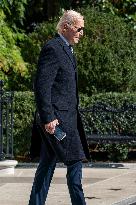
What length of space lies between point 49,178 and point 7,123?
5.87 metres

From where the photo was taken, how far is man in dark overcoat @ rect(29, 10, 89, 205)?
6930 millimetres

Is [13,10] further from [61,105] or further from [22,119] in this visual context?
[61,105]

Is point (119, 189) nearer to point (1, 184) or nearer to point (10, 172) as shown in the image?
point (1, 184)

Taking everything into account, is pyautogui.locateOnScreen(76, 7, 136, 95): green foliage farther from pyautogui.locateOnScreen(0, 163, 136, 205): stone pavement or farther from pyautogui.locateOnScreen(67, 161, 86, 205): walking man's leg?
pyautogui.locateOnScreen(67, 161, 86, 205): walking man's leg

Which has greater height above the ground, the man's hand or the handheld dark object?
the man's hand

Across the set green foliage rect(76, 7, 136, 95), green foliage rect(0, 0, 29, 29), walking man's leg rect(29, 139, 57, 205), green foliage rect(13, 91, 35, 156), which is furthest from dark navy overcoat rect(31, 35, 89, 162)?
green foliage rect(0, 0, 29, 29)

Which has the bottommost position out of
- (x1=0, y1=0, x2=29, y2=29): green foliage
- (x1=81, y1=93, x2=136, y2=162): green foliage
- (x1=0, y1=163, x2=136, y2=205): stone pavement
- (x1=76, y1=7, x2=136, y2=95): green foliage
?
(x1=0, y1=163, x2=136, y2=205): stone pavement

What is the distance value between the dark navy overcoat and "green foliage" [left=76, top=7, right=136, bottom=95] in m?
9.28

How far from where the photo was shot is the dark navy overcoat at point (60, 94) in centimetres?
692

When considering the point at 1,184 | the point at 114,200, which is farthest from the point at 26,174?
the point at 114,200

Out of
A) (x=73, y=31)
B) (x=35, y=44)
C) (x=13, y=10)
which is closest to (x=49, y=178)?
(x=73, y=31)

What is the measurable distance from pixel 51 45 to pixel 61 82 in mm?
327

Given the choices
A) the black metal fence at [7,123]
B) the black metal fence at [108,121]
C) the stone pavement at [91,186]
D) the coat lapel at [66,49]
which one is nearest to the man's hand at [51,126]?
the coat lapel at [66,49]

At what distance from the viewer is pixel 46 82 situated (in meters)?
6.92
